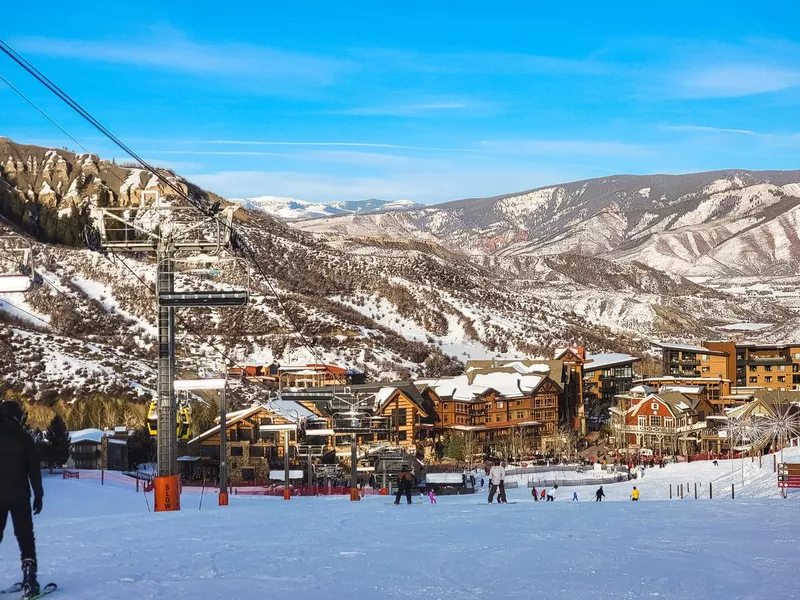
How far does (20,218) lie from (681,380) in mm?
85383

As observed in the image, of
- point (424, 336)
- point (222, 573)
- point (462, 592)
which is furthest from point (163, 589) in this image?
point (424, 336)

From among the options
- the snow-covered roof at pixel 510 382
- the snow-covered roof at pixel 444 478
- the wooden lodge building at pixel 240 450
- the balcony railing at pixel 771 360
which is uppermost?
the balcony railing at pixel 771 360

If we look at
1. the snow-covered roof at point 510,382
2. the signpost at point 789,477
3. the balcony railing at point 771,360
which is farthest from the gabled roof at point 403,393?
the balcony railing at point 771,360

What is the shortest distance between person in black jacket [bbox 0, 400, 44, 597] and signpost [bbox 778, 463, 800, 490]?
101 feet

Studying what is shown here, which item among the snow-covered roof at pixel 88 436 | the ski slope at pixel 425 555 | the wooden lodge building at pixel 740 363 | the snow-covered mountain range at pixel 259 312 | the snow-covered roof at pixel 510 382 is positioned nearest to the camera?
the ski slope at pixel 425 555

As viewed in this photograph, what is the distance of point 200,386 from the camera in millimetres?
24625

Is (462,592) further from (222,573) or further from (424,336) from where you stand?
(424,336)

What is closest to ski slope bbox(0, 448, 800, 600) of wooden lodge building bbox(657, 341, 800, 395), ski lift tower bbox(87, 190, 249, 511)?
ski lift tower bbox(87, 190, 249, 511)

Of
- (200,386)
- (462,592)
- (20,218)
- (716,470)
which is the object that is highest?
(20,218)

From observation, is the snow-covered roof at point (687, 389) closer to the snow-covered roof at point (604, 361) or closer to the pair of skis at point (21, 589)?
the snow-covered roof at point (604, 361)

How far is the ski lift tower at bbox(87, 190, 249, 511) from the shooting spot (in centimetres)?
2316

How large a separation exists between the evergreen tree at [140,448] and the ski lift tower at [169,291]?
3393cm

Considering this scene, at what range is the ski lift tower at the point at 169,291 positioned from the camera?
912 inches

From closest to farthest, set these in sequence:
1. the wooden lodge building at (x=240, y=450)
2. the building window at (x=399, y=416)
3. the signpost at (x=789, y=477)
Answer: the signpost at (x=789, y=477) < the wooden lodge building at (x=240, y=450) < the building window at (x=399, y=416)
